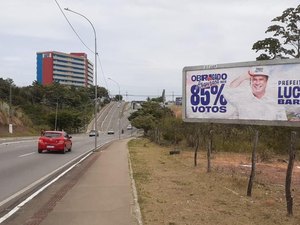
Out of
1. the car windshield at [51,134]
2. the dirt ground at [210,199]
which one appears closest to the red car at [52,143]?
the car windshield at [51,134]

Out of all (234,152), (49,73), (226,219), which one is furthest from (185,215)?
(49,73)

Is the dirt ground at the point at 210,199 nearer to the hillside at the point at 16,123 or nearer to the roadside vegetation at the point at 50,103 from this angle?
the hillside at the point at 16,123

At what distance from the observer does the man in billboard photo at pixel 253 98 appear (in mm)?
12312


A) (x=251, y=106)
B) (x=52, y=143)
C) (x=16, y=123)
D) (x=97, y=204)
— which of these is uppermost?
(x=16, y=123)

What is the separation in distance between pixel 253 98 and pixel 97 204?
5272 mm

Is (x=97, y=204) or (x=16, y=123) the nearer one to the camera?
(x=97, y=204)

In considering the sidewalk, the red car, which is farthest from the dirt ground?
the red car

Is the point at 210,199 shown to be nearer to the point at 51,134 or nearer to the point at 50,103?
the point at 51,134

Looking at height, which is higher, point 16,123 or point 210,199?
point 16,123

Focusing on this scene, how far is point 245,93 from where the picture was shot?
1318 centimetres

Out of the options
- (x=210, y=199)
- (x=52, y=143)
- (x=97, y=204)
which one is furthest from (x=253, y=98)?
(x=52, y=143)

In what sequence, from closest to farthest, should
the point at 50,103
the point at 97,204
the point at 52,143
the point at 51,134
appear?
the point at 97,204, the point at 52,143, the point at 51,134, the point at 50,103

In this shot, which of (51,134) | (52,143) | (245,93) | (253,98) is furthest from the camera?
(51,134)

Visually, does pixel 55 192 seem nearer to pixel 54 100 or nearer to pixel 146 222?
pixel 146 222
